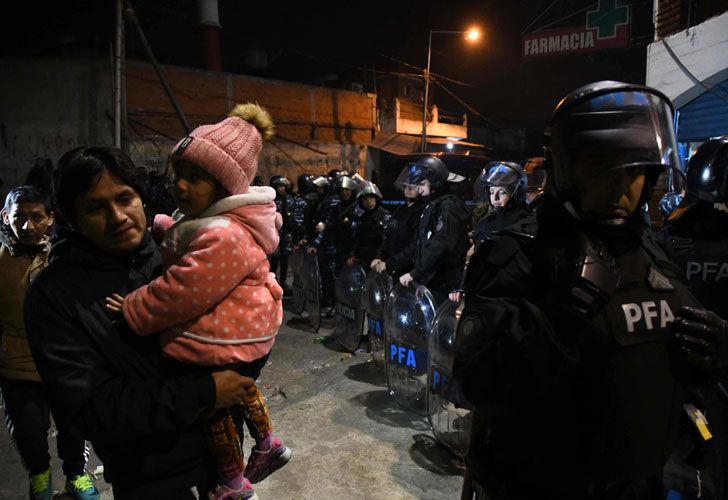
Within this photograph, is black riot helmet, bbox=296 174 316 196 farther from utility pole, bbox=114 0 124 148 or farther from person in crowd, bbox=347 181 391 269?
utility pole, bbox=114 0 124 148

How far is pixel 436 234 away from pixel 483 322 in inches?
140

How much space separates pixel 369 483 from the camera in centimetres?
340

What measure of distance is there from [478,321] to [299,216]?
26.9 ft

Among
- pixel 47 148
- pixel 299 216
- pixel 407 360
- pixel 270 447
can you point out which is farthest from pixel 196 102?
pixel 270 447

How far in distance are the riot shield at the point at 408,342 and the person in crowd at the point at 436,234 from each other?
35 cm

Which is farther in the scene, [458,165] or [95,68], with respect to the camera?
[458,165]

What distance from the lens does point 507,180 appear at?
509cm

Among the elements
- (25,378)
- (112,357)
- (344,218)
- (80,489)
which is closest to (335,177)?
(344,218)

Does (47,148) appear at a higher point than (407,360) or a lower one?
higher

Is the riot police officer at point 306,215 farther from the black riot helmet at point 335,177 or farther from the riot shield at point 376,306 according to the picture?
the riot shield at point 376,306

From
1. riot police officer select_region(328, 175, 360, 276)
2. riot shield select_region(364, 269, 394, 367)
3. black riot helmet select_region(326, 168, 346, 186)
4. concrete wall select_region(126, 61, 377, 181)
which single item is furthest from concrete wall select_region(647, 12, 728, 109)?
concrete wall select_region(126, 61, 377, 181)

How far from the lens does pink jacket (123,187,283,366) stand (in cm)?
151

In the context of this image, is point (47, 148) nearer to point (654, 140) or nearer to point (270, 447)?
Result: point (270, 447)

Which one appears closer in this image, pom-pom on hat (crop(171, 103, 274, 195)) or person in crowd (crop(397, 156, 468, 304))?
pom-pom on hat (crop(171, 103, 274, 195))
